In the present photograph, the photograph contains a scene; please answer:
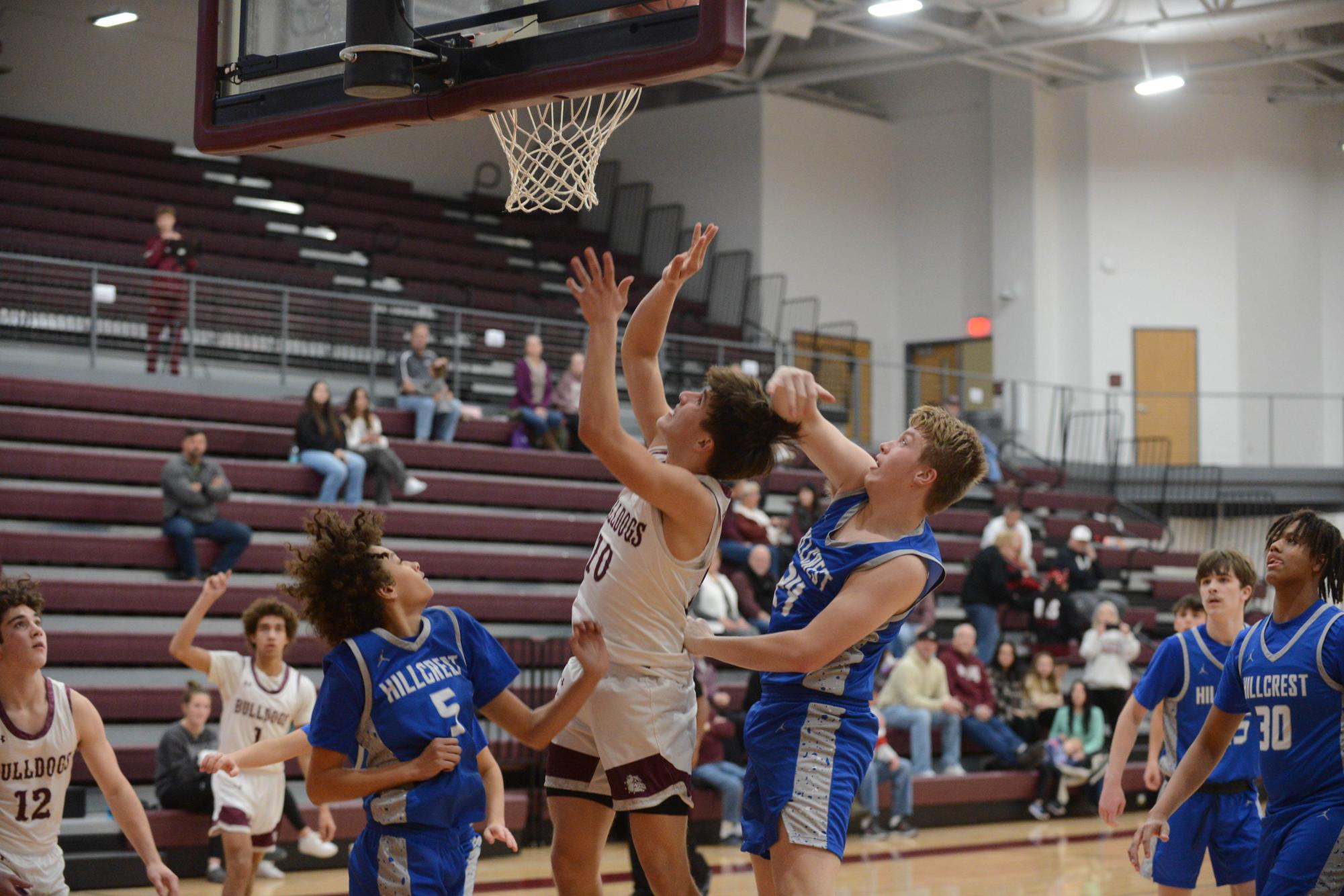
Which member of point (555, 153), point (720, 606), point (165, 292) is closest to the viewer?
point (555, 153)

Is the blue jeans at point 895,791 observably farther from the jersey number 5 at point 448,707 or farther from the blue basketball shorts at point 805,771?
the jersey number 5 at point 448,707

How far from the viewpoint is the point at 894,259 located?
22719 mm

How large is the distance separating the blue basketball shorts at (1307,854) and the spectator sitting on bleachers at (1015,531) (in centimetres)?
960

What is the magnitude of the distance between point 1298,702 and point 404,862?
270cm

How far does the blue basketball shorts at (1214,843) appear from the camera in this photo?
5.57 meters

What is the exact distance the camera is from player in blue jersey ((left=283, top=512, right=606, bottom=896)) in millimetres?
3543

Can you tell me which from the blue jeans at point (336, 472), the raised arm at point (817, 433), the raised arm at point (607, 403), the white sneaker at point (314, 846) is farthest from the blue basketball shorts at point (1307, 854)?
the blue jeans at point (336, 472)

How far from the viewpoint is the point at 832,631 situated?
3.82 m

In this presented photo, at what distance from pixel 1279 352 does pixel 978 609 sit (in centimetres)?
1040

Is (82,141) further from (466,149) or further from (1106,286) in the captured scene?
(1106,286)

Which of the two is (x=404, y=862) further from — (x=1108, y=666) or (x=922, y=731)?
(x=1108, y=666)

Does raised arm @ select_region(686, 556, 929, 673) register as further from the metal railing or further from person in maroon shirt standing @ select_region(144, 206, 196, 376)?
person in maroon shirt standing @ select_region(144, 206, 196, 376)

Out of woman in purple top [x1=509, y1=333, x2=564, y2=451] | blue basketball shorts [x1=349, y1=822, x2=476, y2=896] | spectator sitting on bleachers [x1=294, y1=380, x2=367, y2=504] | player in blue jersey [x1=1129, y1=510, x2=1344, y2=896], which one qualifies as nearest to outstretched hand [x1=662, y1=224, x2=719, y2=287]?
blue basketball shorts [x1=349, y1=822, x2=476, y2=896]

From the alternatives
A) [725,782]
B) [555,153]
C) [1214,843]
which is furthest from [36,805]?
[725,782]
